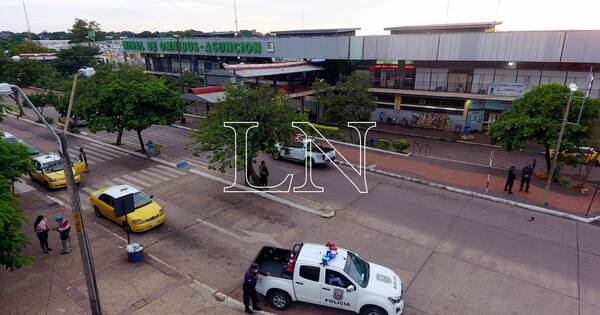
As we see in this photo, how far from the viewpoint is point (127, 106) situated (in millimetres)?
24078

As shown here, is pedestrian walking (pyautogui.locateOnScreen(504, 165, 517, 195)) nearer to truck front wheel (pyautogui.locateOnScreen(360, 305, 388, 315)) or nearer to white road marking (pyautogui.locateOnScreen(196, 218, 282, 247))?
white road marking (pyautogui.locateOnScreen(196, 218, 282, 247))

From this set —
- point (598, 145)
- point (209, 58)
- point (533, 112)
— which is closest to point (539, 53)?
point (533, 112)

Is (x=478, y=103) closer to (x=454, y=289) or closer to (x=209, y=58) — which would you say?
(x=454, y=289)

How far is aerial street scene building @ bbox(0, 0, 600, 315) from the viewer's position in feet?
35.9

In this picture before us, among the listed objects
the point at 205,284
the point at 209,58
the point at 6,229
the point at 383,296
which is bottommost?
the point at 205,284

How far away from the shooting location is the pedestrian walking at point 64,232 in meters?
13.4

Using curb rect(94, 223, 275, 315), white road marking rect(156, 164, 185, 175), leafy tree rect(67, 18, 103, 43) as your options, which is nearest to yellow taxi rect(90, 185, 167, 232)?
curb rect(94, 223, 275, 315)

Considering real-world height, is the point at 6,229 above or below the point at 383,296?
above

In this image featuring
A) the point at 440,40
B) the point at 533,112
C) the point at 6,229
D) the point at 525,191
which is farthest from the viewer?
the point at 440,40

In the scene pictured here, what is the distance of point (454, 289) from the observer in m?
11.9

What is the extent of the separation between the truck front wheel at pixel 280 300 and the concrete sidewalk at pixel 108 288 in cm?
102

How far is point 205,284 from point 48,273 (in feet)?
18.1

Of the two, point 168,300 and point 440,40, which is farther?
point 440,40

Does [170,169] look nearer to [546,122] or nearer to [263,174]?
[263,174]
